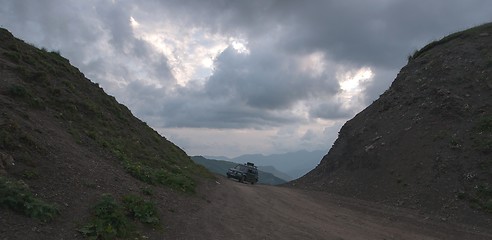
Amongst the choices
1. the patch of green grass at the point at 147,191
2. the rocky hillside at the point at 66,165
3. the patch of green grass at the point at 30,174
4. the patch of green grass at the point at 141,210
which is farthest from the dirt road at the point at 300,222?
the patch of green grass at the point at 30,174

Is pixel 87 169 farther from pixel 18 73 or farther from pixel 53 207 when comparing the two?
pixel 18 73

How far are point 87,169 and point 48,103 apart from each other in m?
6.74

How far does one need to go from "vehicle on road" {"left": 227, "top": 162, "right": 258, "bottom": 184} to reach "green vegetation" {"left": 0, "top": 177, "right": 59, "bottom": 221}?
25.0m

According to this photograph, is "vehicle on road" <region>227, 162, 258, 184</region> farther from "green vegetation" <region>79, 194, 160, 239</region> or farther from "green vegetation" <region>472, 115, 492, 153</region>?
"green vegetation" <region>79, 194, 160, 239</region>

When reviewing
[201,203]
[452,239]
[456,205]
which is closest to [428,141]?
[456,205]

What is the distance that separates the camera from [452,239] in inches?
595

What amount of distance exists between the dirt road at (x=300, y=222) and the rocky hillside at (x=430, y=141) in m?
2.97

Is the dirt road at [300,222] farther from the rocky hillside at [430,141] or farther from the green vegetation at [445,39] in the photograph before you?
the green vegetation at [445,39]

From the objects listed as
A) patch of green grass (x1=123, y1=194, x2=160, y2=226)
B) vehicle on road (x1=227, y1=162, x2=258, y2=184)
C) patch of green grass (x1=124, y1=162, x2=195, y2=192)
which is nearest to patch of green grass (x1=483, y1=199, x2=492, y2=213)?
patch of green grass (x1=124, y1=162, x2=195, y2=192)

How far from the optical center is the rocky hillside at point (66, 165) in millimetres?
8398

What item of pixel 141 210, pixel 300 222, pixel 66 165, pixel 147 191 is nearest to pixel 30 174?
pixel 66 165

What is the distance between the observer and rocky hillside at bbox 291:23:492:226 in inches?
870

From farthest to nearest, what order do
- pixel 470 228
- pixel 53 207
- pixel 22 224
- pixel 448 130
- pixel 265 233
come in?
pixel 448 130 → pixel 470 228 → pixel 265 233 → pixel 53 207 → pixel 22 224

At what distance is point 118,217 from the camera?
30.6 feet
